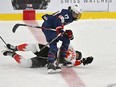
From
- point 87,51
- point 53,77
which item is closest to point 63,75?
point 53,77

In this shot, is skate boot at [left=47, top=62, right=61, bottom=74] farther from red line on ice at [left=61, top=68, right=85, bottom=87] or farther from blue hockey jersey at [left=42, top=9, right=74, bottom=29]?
blue hockey jersey at [left=42, top=9, right=74, bottom=29]

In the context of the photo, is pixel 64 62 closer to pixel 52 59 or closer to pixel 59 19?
pixel 52 59

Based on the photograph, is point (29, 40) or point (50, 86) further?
point (29, 40)

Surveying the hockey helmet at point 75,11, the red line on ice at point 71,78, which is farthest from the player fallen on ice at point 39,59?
the hockey helmet at point 75,11

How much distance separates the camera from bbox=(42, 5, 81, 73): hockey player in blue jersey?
346cm

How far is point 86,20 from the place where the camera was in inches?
272

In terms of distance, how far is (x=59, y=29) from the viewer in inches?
137

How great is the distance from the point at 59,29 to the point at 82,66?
0.48m

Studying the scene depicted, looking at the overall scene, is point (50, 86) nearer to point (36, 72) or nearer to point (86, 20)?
point (36, 72)

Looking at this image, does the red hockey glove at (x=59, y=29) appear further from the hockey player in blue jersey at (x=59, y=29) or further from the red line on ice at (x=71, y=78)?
the red line on ice at (x=71, y=78)

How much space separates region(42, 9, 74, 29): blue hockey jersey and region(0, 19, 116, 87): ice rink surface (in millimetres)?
385

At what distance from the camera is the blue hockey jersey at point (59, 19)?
3529mm

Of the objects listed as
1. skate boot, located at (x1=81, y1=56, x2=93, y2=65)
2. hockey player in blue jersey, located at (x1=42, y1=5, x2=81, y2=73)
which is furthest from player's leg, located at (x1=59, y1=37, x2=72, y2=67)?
skate boot, located at (x1=81, y1=56, x2=93, y2=65)

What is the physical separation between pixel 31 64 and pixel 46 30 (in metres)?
0.32
